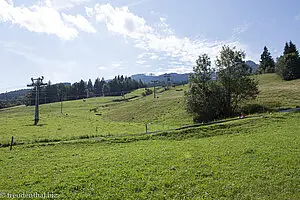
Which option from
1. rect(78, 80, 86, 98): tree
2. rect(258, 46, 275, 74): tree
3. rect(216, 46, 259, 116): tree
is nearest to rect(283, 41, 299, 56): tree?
rect(258, 46, 275, 74): tree

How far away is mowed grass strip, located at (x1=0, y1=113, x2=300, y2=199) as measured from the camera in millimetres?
10141

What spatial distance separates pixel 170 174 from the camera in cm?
1241

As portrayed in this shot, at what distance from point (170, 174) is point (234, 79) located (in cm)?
3798

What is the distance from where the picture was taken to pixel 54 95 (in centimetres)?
15962

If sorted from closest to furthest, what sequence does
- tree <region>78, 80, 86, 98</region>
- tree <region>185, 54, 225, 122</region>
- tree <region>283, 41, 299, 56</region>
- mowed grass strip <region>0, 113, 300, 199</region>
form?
1. mowed grass strip <region>0, 113, 300, 199</region>
2. tree <region>185, 54, 225, 122</region>
3. tree <region>283, 41, 299, 56</region>
4. tree <region>78, 80, 86, 98</region>

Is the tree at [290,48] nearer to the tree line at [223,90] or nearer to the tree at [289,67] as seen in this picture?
the tree at [289,67]

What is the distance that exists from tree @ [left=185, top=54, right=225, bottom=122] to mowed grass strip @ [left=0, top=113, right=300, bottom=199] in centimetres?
2605

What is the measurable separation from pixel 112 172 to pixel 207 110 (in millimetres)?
34960

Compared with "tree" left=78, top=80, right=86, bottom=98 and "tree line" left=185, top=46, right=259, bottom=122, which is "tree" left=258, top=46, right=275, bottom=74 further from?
"tree" left=78, top=80, right=86, bottom=98

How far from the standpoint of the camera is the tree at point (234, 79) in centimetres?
4541

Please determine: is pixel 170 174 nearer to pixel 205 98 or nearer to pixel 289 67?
pixel 205 98

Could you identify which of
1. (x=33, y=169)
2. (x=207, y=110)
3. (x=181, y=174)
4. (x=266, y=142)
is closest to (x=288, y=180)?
(x=181, y=174)

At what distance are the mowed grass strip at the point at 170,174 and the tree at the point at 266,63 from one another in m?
113

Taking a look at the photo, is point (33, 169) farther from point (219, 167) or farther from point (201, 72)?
point (201, 72)
